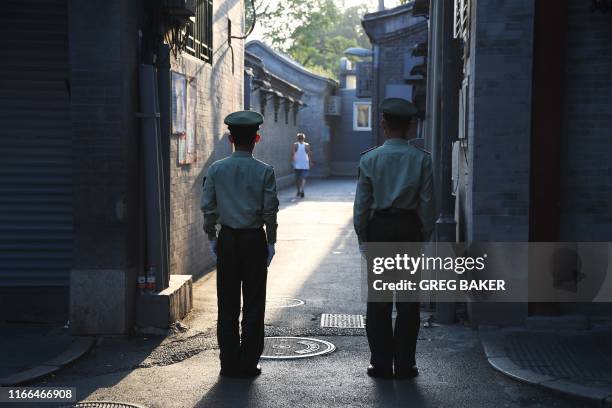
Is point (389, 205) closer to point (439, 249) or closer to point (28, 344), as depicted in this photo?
point (439, 249)

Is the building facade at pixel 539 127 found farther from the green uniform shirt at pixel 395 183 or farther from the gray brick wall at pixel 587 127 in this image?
the green uniform shirt at pixel 395 183

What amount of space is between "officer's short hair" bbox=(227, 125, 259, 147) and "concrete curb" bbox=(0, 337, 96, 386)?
2.21 meters

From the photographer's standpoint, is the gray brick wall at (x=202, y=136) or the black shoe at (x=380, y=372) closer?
the black shoe at (x=380, y=372)

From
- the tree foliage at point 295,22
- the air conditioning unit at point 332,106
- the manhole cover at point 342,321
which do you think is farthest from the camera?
the tree foliage at point 295,22

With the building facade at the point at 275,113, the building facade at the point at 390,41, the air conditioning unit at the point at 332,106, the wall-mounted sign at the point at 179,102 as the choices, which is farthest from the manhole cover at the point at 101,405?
the air conditioning unit at the point at 332,106

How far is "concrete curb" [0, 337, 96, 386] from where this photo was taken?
20.7 ft

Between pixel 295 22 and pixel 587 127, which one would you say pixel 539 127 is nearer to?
pixel 587 127

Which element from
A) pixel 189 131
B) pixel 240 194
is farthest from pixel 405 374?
pixel 189 131

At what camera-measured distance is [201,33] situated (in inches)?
444

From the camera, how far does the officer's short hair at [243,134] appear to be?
6574 millimetres

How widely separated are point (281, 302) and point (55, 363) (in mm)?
3579

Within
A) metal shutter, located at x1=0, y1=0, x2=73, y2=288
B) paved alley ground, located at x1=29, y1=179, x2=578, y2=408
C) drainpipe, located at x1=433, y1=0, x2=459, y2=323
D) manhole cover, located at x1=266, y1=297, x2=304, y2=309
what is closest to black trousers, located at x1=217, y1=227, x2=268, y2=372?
paved alley ground, located at x1=29, y1=179, x2=578, y2=408

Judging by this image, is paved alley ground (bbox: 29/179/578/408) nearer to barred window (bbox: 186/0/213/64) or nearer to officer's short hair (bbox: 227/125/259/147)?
officer's short hair (bbox: 227/125/259/147)

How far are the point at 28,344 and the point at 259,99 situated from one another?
71.4 ft
